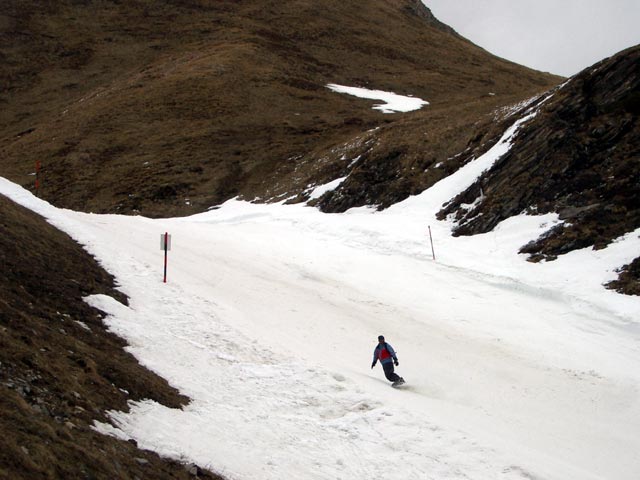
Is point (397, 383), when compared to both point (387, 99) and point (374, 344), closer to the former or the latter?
point (374, 344)

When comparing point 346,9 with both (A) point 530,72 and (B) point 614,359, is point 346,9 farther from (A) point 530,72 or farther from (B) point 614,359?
(B) point 614,359

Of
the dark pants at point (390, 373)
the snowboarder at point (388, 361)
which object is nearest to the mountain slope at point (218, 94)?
the snowboarder at point (388, 361)

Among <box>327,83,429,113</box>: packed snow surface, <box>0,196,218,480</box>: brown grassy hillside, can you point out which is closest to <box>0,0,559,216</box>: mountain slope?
<box>327,83,429,113</box>: packed snow surface

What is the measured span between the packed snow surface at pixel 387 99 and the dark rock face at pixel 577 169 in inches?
1298

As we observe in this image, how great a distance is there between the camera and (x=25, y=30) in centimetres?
8694

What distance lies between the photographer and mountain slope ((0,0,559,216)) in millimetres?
42094

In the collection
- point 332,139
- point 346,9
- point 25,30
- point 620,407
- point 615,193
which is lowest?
point 620,407

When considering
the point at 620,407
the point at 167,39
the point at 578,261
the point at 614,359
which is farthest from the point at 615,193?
the point at 167,39

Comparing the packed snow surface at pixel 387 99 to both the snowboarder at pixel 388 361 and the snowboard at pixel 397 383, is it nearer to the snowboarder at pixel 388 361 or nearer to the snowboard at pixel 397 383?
the snowboarder at pixel 388 361

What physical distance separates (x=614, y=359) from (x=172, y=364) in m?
10.0

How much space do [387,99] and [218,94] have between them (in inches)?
727

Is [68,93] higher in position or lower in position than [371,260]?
higher

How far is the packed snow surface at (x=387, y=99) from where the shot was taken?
58.6 m

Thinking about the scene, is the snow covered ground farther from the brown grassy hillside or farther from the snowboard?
the brown grassy hillside
